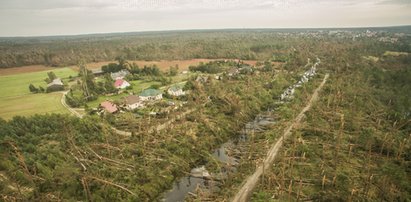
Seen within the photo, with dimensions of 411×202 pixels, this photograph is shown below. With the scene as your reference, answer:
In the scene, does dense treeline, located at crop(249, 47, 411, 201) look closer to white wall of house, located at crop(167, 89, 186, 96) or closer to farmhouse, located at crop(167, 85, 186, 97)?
white wall of house, located at crop(167, 89, 186, 96)

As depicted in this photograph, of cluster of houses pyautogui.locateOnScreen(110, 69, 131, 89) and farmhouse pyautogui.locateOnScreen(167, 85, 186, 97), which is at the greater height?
cluster of houses pyautogui.locateOnScreen(110, 69, 131, 89)

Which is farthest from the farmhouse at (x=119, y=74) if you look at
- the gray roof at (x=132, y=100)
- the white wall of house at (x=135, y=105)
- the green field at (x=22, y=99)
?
the white wall of house at (x=135, y=105)

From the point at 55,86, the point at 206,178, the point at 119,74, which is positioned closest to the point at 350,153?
the point at 206,178

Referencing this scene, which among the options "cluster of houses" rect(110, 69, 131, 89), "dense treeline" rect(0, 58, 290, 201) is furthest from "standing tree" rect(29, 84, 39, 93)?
"dense treeline" rect(0, 58, 290, 201)

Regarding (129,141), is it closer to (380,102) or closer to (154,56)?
(380,102)

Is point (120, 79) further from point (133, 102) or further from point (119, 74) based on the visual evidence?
point (133, 102)

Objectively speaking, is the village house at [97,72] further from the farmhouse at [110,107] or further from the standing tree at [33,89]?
the farmhouse at [110,107]
